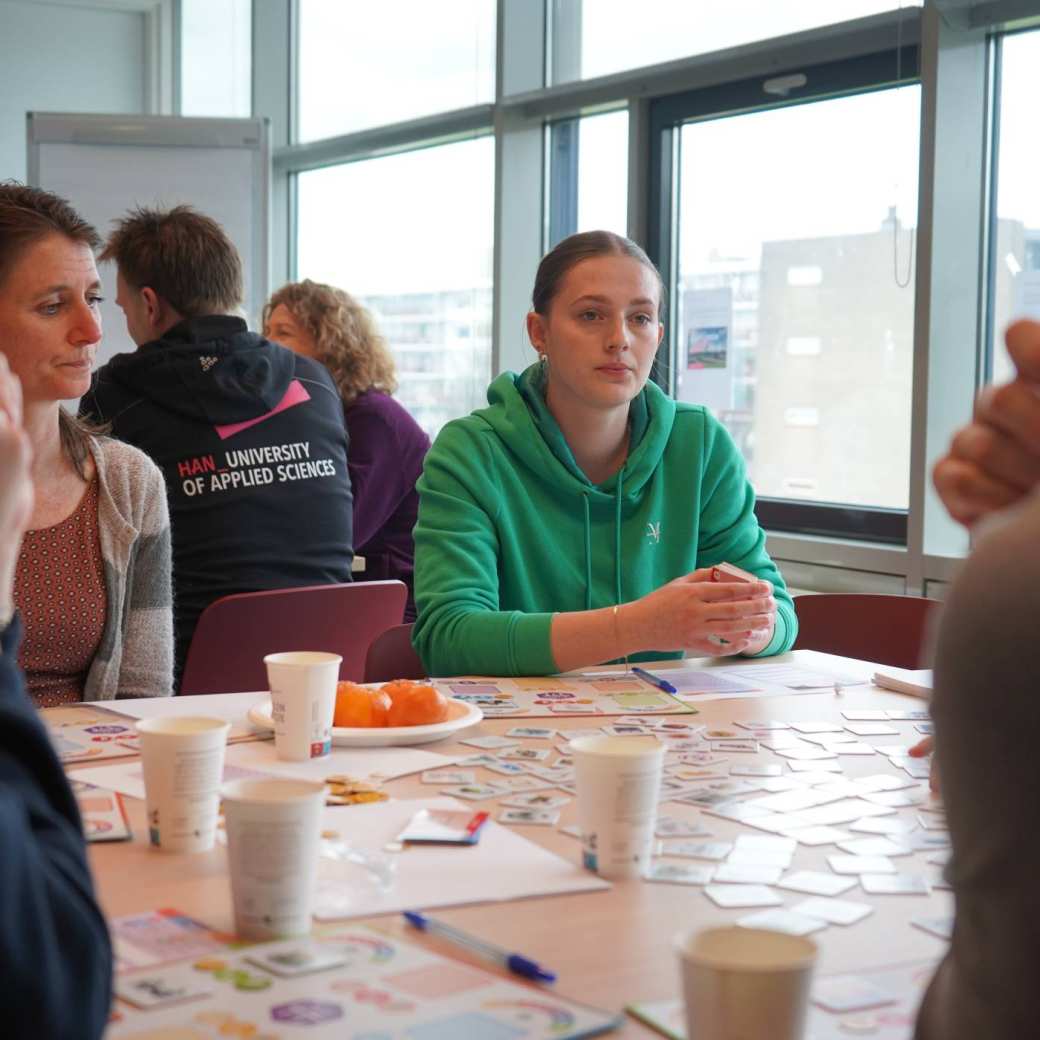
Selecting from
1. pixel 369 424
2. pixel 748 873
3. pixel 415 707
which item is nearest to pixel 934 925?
pixel 748 873

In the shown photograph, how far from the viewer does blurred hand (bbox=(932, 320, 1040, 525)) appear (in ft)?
2.98

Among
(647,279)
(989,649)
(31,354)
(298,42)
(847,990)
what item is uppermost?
(298,42)

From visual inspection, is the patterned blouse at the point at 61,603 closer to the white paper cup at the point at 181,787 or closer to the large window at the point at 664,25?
the white paper cup at the point at 181,787

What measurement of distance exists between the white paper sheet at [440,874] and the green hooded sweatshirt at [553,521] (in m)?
0.91

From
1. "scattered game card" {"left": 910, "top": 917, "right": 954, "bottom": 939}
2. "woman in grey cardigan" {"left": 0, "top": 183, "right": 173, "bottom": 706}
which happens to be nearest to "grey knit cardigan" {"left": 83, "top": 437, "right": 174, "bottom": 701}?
"woman in grey cardigan" {"left": 0, "top": 183, "right": 173, "bottom": 706}

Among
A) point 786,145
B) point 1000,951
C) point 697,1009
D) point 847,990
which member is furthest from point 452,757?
point 786,145

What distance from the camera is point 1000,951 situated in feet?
2.35

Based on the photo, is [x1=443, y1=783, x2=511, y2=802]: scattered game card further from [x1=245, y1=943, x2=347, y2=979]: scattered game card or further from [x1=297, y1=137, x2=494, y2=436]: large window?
[x1=297, y1=137, x2=494, y2=436]: large window

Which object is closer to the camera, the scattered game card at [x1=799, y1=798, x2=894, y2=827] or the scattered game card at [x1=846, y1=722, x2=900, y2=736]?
the scattered game card at [x1=799, y1=798, x2=894, y2=827]

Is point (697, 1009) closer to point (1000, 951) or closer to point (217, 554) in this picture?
point (1000, 951)

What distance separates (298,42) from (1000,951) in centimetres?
700

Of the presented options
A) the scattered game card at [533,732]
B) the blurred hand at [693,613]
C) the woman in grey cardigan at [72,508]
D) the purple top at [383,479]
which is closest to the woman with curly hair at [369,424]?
the purple top at [383,479]

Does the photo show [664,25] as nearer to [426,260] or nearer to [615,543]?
[426,260]

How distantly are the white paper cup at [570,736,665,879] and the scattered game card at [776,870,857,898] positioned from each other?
136mm
